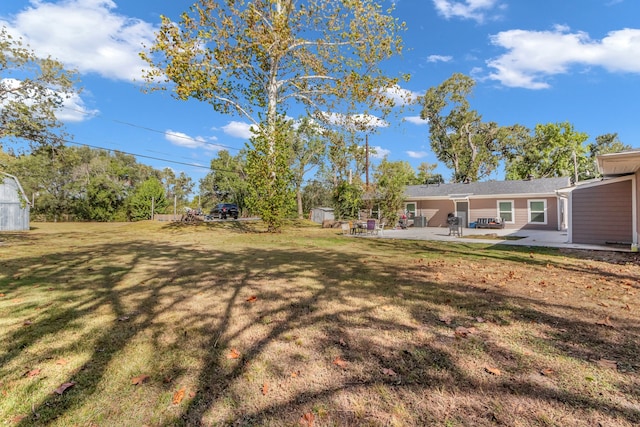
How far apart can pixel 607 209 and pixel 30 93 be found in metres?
22.5

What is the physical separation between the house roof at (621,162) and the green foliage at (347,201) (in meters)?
14.1

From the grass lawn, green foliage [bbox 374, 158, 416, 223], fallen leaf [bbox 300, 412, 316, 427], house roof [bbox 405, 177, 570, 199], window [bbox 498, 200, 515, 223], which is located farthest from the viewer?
green foliage [bbox 374, 158, 416, 223]

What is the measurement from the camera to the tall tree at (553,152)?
30703 mm

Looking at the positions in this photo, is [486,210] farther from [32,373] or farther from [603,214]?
[32,373]

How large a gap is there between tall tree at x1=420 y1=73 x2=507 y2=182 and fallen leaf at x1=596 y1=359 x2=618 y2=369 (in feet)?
120

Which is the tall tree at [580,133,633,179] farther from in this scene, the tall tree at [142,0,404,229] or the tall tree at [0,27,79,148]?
the tall tree at [0,27,79,148]

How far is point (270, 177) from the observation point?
46.7 feet

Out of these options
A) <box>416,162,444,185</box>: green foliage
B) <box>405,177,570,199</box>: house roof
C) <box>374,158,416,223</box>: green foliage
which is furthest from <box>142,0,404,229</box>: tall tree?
<box>416,162,444,185</box>: green foliage

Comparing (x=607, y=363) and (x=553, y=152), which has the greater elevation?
(x=553, y=152)

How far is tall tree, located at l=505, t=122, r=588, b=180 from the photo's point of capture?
3070 cm

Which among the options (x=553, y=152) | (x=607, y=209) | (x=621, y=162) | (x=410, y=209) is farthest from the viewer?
(x=553, y=152)

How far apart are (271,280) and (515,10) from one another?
735 inches

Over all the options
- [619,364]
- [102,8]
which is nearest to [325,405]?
[619,364]

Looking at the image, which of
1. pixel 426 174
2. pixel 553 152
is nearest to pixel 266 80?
pixel 553 152
